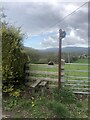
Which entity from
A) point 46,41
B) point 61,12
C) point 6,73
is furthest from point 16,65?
point 61,12

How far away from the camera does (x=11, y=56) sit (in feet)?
18.9

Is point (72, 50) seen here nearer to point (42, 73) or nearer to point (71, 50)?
point (71, 50)

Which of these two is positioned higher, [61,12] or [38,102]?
[61,12]

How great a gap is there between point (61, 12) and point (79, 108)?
5.75ft

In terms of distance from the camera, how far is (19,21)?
5426mm

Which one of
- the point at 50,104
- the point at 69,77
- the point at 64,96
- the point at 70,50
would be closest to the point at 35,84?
the point at 69,77

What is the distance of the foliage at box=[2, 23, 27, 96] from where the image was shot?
562cm

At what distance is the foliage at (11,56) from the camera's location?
562 cm

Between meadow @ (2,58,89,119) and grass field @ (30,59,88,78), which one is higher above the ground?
grass field @ (30,59,88,78)

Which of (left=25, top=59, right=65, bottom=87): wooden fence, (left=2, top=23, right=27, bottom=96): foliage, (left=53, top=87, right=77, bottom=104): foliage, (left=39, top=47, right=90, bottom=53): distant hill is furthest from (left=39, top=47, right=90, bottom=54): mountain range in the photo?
(left=53, top=87, right=77, bottom=104): foliage

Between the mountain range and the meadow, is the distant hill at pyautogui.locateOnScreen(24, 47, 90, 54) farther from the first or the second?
the meadow

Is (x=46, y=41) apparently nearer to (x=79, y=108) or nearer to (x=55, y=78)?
(x=55, y=78)

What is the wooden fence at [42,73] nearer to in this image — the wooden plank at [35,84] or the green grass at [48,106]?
the wooden plank at [35,84]

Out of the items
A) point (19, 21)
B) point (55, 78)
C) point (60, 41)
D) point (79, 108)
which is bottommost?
point (79, 108)
